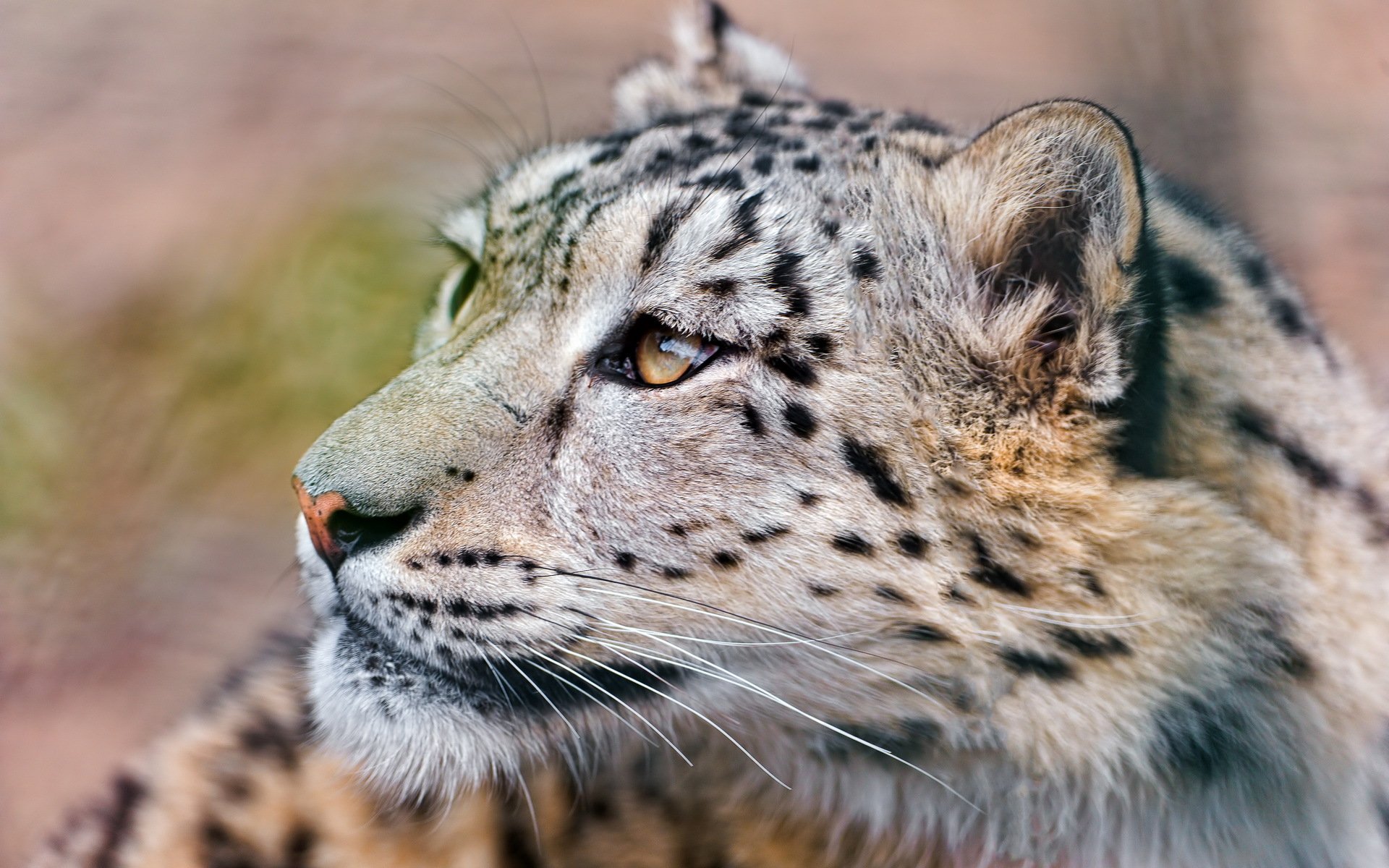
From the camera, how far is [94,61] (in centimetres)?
538

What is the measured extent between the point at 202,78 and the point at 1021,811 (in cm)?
513

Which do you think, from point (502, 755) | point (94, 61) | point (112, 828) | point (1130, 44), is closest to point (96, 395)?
point (94, 61)

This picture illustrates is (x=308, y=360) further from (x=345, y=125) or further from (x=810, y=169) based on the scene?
(x=810, y=169)

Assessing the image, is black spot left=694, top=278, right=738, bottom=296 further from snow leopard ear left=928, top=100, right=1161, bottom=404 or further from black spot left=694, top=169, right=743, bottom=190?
snow leopard ear left=928, top=100, right=1161, bottom=404

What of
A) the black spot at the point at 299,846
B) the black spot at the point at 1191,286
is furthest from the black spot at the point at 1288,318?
the black spot at the point at 299,846

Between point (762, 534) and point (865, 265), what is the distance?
517 millimetres

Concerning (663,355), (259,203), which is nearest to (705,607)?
(663,355)

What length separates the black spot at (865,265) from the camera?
209 centimetres

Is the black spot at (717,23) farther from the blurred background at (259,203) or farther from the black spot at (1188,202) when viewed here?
the black spot at (1188,202)

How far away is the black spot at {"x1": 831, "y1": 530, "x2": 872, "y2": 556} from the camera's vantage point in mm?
2002

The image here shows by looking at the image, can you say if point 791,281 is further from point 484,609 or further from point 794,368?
point 484,609

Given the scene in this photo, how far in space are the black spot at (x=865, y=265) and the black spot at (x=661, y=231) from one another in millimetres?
322

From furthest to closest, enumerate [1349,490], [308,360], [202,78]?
[202,78], [308,360], [1349,490]

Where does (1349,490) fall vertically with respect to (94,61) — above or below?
below
